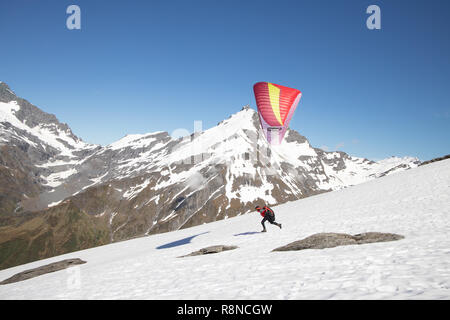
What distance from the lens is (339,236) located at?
1359 cm

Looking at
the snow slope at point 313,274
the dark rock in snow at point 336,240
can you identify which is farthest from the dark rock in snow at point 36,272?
the dark rock in snow at point 336,240

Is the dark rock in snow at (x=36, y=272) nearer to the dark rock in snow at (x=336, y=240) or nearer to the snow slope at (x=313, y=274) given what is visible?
the snow slope at (x=313, y=274)

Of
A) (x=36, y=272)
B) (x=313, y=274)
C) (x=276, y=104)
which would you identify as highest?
(x=276, y=104)

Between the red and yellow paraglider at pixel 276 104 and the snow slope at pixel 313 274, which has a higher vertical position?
the red and yellow paraglider at pixel 276 104

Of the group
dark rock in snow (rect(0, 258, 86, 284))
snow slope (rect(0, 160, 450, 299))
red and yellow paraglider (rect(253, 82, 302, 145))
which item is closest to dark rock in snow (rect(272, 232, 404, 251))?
snow slope (rect(0, 160, 450, 299))

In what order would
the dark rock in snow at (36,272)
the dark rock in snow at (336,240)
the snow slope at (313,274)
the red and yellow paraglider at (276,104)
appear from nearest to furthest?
the snow slope at (313,274), the dark rock in snow at (336,240), the dark rock in snow at (36,272), the red and yellow paraglider at (276,104)

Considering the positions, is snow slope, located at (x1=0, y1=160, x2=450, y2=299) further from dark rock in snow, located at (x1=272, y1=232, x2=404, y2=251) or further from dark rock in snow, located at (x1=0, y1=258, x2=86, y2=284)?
dark rock in snow, located at (x1=0, y1=258, x2=86, y2=284)

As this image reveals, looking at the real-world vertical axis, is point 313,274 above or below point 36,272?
above

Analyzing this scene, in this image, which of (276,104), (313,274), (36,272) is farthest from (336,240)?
(36,272)

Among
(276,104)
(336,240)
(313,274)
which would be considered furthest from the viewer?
(276,104)

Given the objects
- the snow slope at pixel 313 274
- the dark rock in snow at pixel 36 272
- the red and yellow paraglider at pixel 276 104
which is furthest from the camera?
the red and yellow paraglider at pixel 276 104

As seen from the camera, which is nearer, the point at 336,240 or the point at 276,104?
the point at 336,240

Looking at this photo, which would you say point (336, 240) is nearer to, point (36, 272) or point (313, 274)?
point (313, 274)
